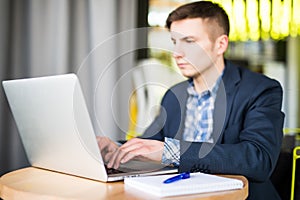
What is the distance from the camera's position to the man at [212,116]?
1.53 meters

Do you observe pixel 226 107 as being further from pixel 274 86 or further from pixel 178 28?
pixel 178 28

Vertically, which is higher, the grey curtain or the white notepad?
the grey curtain

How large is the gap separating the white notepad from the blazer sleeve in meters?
0.11

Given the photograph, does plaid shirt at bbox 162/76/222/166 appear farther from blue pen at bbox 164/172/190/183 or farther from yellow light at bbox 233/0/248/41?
yellow light at bbox 233/0/248/41

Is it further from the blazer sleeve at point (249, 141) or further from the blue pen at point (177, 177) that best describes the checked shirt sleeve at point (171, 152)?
the blue pen at point (177, 177)

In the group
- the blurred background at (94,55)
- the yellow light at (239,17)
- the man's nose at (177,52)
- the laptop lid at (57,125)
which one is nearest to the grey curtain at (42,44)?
the blurred background at (94,55)

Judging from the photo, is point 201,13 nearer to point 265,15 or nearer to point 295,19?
point 295,19

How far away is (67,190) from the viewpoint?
133 cm

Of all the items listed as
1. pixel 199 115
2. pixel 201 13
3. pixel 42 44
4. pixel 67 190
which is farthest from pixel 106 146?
pixel 42 44

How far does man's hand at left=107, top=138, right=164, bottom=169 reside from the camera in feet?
4.87

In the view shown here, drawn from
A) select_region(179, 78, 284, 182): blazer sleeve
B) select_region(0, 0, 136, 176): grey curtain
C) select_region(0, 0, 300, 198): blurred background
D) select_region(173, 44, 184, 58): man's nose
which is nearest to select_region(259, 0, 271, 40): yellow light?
select_region(0, 0, 300, 198): blurred background

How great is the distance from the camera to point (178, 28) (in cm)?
186

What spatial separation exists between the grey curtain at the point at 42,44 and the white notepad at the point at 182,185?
25.0 inches

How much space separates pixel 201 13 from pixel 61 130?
720mm
